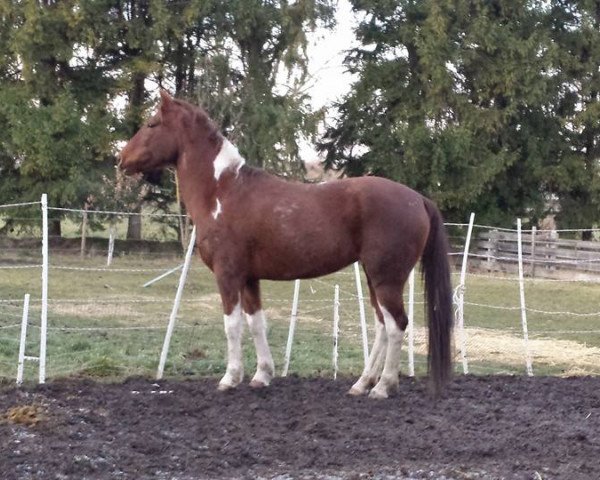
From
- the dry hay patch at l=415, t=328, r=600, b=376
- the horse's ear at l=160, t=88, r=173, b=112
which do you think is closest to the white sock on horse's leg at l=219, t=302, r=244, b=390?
the horse's ear at l=160, t=88, r=173, b=112

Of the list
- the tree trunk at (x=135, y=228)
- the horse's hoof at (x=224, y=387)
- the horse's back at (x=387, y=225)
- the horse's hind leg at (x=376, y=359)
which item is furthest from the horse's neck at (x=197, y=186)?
the tree trunk at (x=135, y=228)

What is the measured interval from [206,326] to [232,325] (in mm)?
5323

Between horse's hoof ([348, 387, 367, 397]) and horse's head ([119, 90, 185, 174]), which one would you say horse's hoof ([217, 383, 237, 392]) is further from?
horse's head ([119, 90, 185, 174])

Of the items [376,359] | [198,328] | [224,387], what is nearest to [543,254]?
[198,328]

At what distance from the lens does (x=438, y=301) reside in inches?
279

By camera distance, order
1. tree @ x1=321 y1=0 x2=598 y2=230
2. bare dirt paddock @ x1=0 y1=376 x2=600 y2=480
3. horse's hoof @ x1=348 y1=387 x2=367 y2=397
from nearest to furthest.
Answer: bare dirt paddock @ x1=0 y1=376 x2=600 y2=480, horse's hoof @ x1=348 y1=387 x2=367 y2=397, tree @ x1=321 y1=0 x2=598 y2=230

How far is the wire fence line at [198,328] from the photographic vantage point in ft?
30.6

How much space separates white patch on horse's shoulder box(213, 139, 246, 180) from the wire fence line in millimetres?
1746

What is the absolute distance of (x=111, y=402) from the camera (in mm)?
6352

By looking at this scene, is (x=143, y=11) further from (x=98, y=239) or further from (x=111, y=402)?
(x=111, y=402)

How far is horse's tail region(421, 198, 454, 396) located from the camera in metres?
6.96

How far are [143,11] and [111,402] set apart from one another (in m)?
20.5

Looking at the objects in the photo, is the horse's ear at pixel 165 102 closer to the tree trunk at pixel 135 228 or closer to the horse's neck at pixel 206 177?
the horse's neck at pixel 206 177

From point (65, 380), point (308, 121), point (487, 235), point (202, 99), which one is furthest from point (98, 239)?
point (65, 380)
